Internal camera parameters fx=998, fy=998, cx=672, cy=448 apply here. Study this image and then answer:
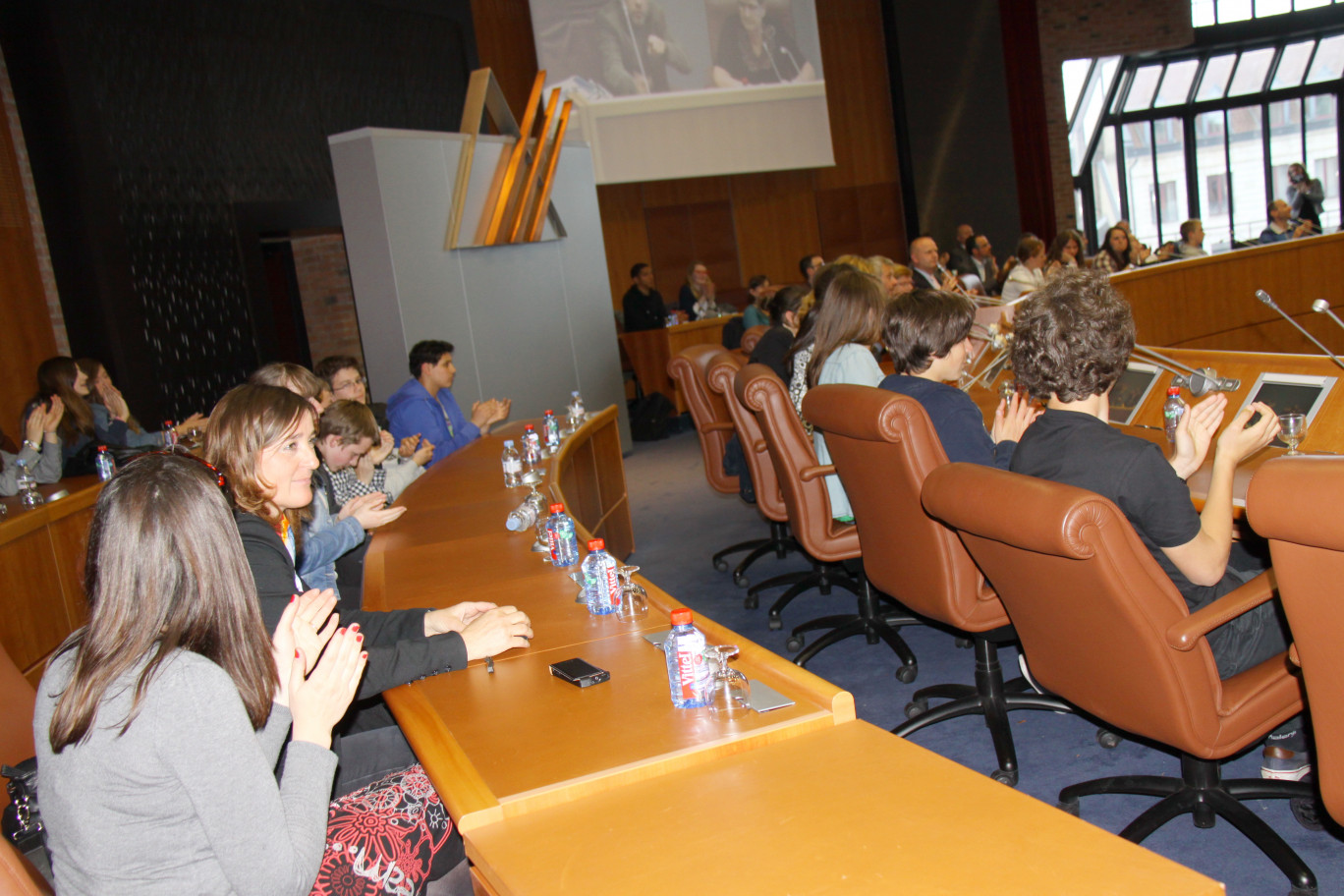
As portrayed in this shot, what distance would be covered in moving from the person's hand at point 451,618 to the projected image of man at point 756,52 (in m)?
9.76

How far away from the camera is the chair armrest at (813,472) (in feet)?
10.6

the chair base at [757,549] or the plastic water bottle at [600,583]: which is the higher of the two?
the plastic water bottle at [600,583]

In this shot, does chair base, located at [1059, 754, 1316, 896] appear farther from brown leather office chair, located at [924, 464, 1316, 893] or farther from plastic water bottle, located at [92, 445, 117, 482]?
plastic water bottle, located at [92, 445, 117, 482]

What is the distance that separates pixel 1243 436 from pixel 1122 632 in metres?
0.58

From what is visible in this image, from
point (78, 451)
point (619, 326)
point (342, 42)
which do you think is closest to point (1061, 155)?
point (619, 326)

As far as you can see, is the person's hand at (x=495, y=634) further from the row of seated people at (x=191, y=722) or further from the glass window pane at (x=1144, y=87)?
the glass window pane at (x=1144, y=87)

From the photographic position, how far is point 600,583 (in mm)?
2127

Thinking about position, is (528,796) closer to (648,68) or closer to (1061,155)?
(648,68)

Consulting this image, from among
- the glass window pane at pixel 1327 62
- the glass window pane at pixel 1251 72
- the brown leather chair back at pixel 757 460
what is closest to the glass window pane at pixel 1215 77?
the glass window pane at pixel 1251 72

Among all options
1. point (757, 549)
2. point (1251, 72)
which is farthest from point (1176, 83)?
point (757, 549)

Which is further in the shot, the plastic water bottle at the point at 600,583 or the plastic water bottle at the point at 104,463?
the plastic water bottle at the point at 104,463

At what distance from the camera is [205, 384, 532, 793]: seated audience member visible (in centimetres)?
185

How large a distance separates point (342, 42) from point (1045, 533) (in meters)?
7.32

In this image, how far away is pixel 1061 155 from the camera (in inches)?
500
